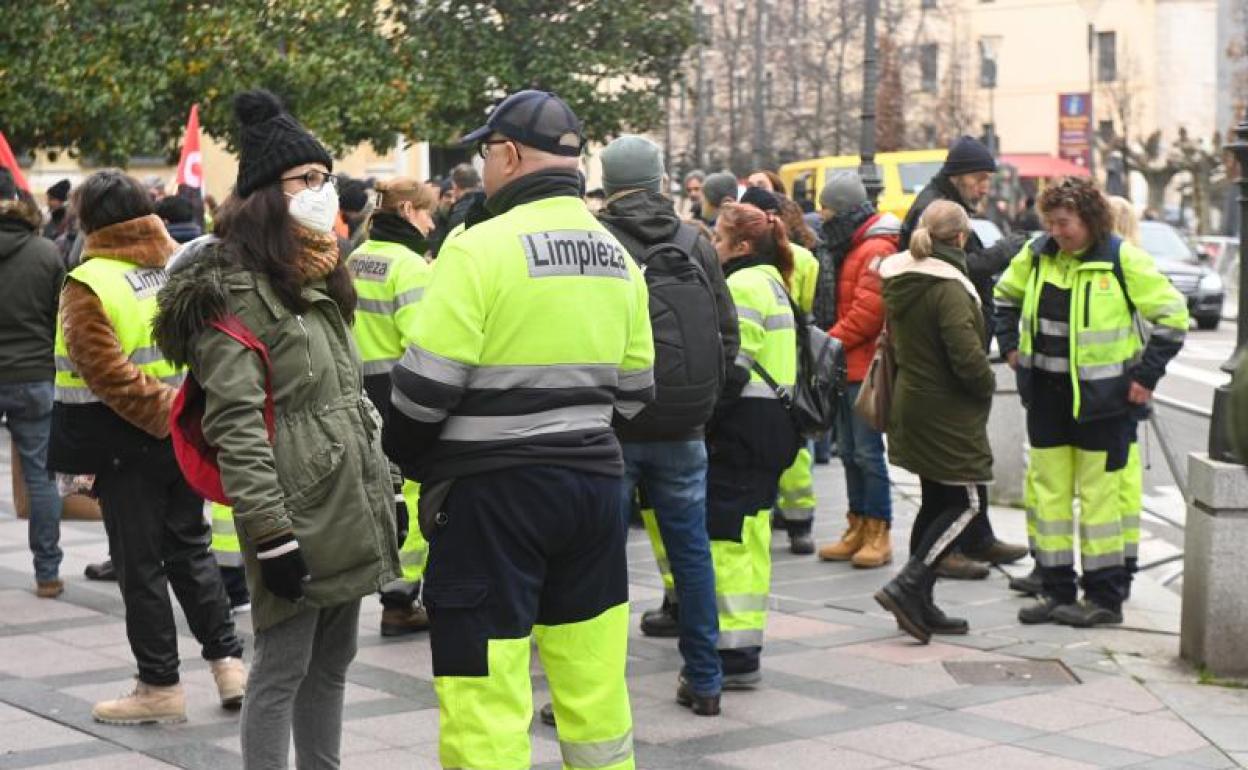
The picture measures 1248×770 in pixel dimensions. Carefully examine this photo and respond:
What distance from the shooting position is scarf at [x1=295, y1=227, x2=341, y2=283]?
17.8 ft

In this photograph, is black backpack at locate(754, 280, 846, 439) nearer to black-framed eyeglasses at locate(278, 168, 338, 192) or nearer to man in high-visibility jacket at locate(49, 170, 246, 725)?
man in high-visibility jacket at locate(49, 170, 246, 725)

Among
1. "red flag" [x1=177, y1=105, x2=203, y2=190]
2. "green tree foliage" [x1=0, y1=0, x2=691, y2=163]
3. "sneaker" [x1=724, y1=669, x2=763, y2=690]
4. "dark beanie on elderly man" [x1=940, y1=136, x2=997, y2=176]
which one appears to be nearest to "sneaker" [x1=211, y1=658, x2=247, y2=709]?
"sneaker" [x1=724, y1=669, x2=763, y2=690]

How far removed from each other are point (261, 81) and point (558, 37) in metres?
6.07

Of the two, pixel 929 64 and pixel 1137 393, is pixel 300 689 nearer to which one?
pixel 1137 393

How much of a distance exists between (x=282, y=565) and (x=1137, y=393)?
4.96 m

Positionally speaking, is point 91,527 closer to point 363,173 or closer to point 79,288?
point 79,288

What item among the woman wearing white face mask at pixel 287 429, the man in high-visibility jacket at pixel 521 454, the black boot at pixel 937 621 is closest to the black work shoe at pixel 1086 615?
the black boot at pixel 937 621

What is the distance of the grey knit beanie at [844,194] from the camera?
11.3m

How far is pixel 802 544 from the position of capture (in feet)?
37.3

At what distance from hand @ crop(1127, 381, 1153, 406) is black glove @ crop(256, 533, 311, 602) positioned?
490 centimetres

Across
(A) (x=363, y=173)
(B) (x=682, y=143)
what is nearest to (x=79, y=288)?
(A) (x=363, y=173)

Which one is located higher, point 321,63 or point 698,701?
point 321,63

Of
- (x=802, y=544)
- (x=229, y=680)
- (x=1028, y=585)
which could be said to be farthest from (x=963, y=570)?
(x=229, y=680)

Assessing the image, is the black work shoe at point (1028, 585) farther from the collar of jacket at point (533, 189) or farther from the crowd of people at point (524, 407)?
the collar of jacket at point (533, 189)
